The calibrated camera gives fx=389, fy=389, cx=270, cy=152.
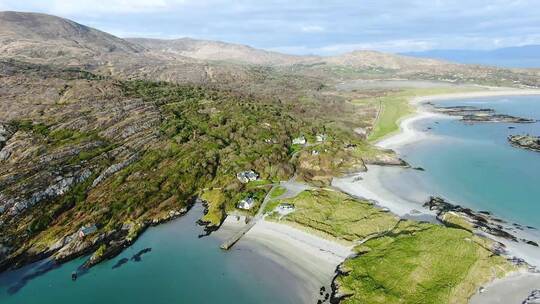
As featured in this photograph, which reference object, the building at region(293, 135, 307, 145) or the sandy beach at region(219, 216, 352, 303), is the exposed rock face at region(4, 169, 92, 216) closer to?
the sandy beach at region(219, 216, 352, 303)

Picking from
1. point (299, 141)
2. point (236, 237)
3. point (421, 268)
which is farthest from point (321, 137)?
point (421, 268)

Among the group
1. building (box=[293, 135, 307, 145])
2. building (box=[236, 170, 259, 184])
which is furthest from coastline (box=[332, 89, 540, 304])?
building (box=[293, 135, 307, 145])

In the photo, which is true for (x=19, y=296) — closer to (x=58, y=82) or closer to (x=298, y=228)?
(x=298, y=228)

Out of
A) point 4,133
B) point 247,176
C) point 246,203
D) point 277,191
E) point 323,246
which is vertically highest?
point 4,133

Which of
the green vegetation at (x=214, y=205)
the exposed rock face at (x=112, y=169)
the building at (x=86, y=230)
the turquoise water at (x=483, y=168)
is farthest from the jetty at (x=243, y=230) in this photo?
the turquoise water at (x=483, y=168)

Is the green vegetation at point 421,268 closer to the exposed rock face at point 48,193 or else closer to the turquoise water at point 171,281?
the turquoise water at point 171,281

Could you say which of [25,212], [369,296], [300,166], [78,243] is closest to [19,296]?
[78,243]

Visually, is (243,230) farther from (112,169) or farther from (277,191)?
(112,169)
